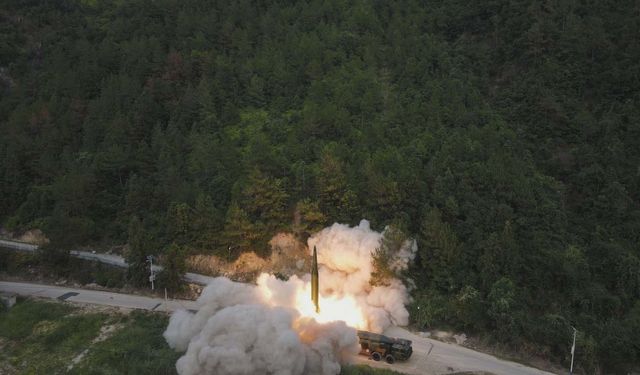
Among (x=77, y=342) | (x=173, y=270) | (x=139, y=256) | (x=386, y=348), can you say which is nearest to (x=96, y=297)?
(x=139, y=256)

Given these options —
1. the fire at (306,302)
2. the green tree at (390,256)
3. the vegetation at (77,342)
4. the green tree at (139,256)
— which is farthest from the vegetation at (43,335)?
the green tree at (390,256)

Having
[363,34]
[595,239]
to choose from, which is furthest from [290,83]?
[595,239]

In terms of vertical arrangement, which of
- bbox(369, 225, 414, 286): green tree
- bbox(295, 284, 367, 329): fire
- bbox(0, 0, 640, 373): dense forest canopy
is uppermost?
bbox(0, 0, 640, 373): dense forest canopy

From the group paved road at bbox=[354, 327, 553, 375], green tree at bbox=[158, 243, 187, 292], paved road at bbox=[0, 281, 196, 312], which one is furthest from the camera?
green tree at bbox=[158, 243, 187, 292]

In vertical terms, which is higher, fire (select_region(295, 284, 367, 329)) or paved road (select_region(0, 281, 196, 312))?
fire (select_region(295, 284, 367, 329))

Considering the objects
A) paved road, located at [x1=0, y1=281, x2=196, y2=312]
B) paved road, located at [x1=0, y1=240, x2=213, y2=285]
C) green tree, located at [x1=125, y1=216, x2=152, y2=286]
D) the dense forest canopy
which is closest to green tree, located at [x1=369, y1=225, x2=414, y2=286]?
the dense forest canopy

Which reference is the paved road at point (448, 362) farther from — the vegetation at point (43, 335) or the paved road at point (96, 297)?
the vegetation at point (43, 335)

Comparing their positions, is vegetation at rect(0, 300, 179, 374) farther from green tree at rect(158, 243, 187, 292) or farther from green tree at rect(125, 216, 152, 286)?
green tree at rect(125, 216, 152, 286)
